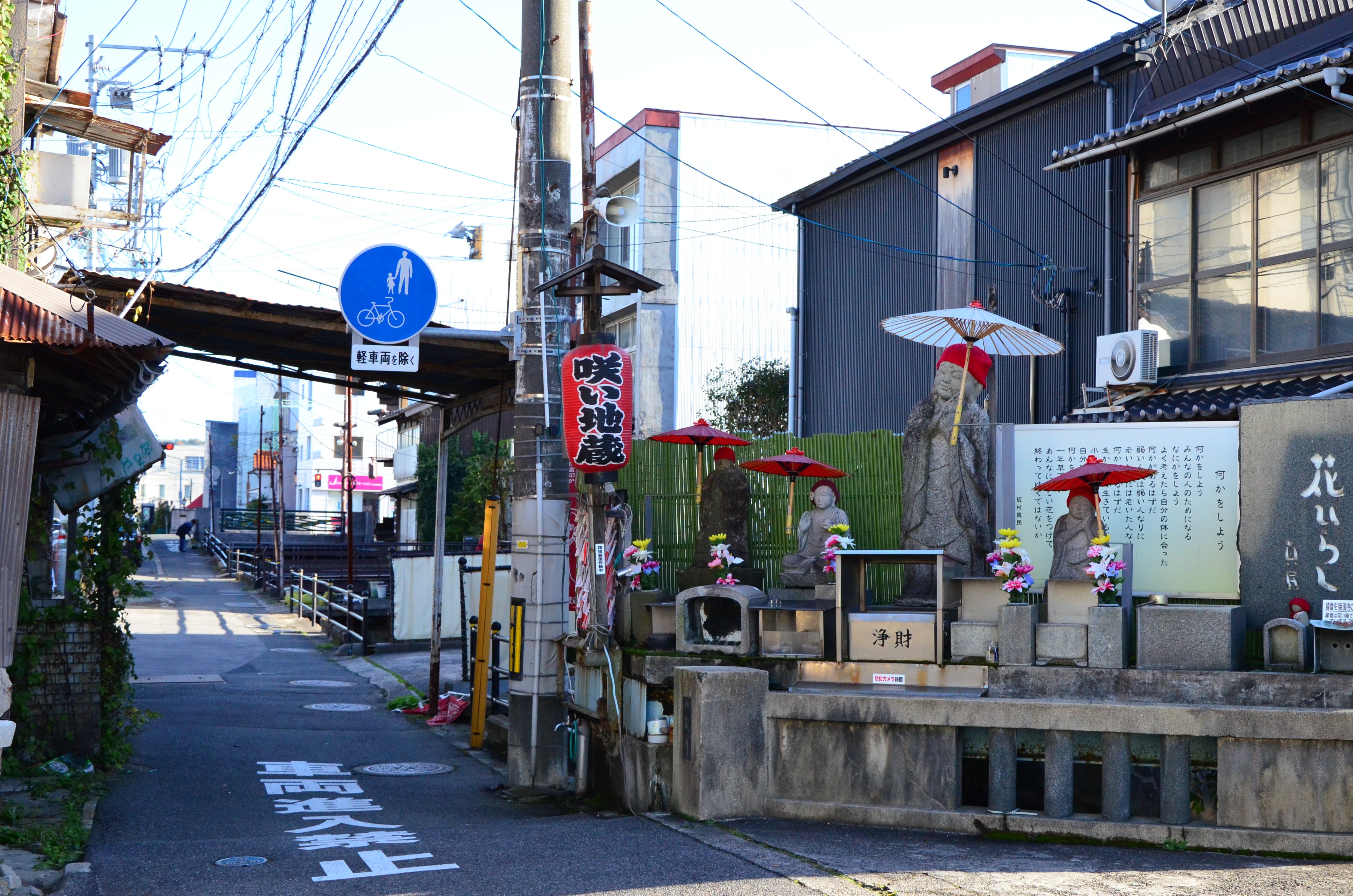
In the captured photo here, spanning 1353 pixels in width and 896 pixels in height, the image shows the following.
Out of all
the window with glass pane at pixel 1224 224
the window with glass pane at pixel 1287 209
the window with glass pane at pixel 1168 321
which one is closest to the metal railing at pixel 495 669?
the window with glass pane at pixel 1168 321

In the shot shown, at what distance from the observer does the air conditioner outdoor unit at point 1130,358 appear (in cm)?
1508

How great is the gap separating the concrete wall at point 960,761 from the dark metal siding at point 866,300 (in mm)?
11312

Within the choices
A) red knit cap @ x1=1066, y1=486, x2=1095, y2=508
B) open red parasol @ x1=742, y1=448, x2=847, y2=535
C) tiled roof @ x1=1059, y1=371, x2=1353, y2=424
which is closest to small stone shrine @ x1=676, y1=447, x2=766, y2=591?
open red parasol @ x1=742, y1=448, x2=847, y2=535

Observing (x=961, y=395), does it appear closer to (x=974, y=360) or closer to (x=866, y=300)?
(x=974, y=360)

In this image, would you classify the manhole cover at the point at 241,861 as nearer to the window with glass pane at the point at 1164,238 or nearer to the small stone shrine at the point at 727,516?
the small stone shrine at the point at 727,516

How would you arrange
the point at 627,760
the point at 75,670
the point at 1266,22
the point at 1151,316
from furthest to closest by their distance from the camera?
the point at 1151,316
the point at 1266,22
the point at 75,670
the point at 627,760

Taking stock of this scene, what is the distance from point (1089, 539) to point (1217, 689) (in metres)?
1.79

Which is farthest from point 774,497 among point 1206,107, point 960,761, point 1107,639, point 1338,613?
point 1206,107

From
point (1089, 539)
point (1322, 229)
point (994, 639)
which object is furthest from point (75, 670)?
point (1322, 229)

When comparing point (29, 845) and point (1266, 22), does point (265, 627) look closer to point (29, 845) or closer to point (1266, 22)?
point (29, 845)

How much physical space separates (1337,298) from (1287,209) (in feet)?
4.11

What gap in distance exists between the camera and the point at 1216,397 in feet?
45.9

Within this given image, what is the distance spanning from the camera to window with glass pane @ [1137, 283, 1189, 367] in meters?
15.4

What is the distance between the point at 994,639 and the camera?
1020cm
